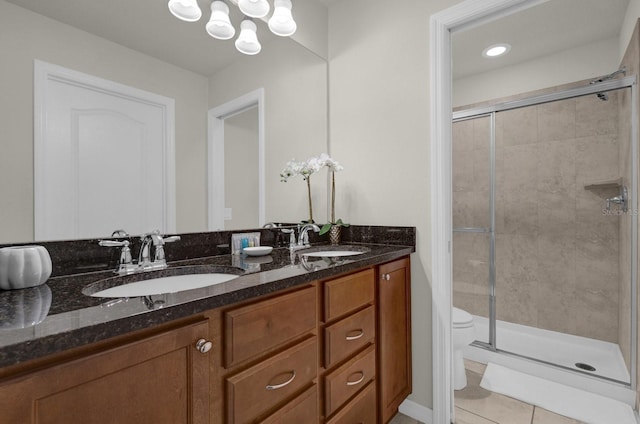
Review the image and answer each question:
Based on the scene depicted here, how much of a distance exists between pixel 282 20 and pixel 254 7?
0.18 metres

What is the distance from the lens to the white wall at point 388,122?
5.38 ft

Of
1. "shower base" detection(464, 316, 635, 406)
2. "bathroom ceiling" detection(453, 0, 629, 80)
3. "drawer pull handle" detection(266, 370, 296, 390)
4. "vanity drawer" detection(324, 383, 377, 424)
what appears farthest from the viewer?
"bathroom ceiling" detection(453, 0, 629, 80)

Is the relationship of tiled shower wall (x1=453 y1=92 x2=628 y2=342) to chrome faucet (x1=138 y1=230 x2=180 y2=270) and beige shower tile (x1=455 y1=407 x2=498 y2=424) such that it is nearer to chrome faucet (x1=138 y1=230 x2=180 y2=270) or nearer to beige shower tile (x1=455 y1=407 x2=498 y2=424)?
beige shower tile (x1=455 y1=407 x2=498 y2=424)

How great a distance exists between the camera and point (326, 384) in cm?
110

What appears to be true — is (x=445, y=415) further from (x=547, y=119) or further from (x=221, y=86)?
(x=547, y=119)

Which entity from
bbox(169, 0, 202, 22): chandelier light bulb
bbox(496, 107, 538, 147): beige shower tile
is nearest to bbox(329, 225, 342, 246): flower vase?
bbox(169, 0, 202, 22): chandelier light bulb

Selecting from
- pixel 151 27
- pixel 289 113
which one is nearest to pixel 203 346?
pixel 151 27

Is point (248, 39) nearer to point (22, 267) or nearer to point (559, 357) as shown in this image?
point (22, 267)

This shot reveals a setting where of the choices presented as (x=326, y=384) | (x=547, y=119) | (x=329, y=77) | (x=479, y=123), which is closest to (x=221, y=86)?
(x=329, y=77)

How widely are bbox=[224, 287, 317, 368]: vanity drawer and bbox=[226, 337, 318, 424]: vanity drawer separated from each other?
0.04 m

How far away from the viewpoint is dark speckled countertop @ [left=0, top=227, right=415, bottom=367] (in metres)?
0.49

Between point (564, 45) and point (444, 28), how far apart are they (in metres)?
1.52

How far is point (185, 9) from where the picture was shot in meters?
1.33

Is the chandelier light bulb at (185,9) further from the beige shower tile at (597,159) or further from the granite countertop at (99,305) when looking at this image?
the beige shower tile at (597,159)
